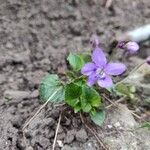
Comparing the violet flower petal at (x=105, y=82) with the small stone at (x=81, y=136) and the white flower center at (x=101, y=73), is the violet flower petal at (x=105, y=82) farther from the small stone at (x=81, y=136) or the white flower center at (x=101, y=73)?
the small stone at (x=81, y=136)

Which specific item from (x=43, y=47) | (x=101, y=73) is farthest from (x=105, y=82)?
(x=43, y=47)

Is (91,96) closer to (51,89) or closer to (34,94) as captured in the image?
(51,89)

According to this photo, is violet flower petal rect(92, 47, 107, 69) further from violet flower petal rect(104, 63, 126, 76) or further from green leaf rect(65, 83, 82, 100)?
green leaf rect(65, 83, 82, 100)

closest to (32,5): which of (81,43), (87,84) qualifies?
(81,43)

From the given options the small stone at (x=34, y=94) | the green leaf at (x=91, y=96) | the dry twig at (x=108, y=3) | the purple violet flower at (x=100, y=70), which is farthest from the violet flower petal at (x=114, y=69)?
the dry twig at (x=108, y=3)

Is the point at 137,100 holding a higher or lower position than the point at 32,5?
lower

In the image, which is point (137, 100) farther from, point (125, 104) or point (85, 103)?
point (85, 103)
